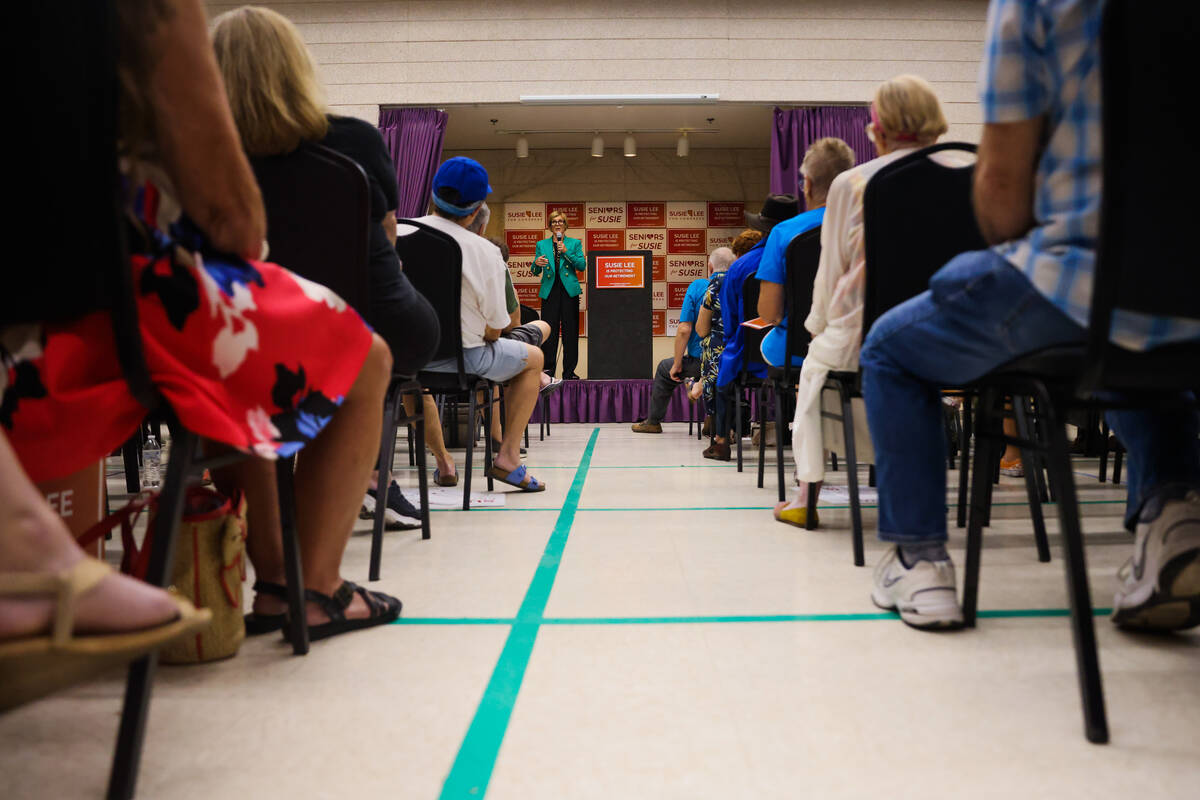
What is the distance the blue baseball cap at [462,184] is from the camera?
2.86 metres

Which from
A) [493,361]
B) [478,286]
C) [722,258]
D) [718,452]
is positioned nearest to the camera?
[478,286]

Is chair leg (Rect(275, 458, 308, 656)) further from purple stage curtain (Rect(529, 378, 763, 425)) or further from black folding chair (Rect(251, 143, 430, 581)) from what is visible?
purple stage curtain (Rect(529, 378, 763, 425))

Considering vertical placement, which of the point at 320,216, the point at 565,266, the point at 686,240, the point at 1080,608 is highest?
the point at 686,240

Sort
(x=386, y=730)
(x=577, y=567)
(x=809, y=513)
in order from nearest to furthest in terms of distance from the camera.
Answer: (x=386, y=730)
(x=577, y=567)
(x=809, y=513)

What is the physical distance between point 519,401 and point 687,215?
7078 mm

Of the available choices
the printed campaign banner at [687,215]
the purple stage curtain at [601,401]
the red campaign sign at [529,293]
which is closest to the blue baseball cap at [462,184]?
the purple stage curtain at [601,401]

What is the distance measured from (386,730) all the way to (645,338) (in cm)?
666

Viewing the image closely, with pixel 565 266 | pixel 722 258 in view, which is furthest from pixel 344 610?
pixel 565 266

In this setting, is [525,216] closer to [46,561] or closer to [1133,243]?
[1133,243]

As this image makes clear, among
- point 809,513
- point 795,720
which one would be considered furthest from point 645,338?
point 795,720

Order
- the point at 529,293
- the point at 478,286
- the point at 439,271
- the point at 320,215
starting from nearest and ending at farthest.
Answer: the point at 320,215
the point at 439,271
the point at 478,286
the point at 529,293

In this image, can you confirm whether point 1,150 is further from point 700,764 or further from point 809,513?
point 809,513

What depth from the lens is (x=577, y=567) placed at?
185 centimetres

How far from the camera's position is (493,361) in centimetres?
290
